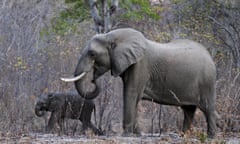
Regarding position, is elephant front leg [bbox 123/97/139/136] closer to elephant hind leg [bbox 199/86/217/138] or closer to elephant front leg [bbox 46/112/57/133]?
elephant hind leg [bbox 199/86/217/138]

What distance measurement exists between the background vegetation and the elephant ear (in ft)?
3.56

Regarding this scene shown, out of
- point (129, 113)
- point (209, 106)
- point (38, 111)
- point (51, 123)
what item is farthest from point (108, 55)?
point (38, 111)

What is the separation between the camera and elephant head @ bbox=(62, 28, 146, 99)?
11141 mm

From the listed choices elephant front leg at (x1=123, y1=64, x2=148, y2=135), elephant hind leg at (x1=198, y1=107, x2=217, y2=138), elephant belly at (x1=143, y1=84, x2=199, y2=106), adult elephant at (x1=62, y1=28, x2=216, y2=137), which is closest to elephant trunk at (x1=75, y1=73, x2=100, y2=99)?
adult elephant at (x1=62, y1=28, x2=216, y2=137)

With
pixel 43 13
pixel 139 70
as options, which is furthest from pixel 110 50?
pixel 43 13

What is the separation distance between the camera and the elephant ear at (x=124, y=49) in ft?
36.7

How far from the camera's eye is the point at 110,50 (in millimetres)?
11289

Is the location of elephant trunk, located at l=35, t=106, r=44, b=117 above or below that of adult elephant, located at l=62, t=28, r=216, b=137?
below

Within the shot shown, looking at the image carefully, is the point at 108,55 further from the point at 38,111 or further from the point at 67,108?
the point at 38,111

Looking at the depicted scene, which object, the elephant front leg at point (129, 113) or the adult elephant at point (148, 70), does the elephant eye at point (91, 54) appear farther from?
the elephant front leg at point (129, 113)

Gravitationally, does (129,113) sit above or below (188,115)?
above

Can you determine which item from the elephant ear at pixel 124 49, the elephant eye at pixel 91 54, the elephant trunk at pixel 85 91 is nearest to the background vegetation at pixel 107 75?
the elephant trunk at pixel 85 91

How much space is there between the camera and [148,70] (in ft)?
37.3

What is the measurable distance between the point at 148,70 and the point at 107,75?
13.1 ft
